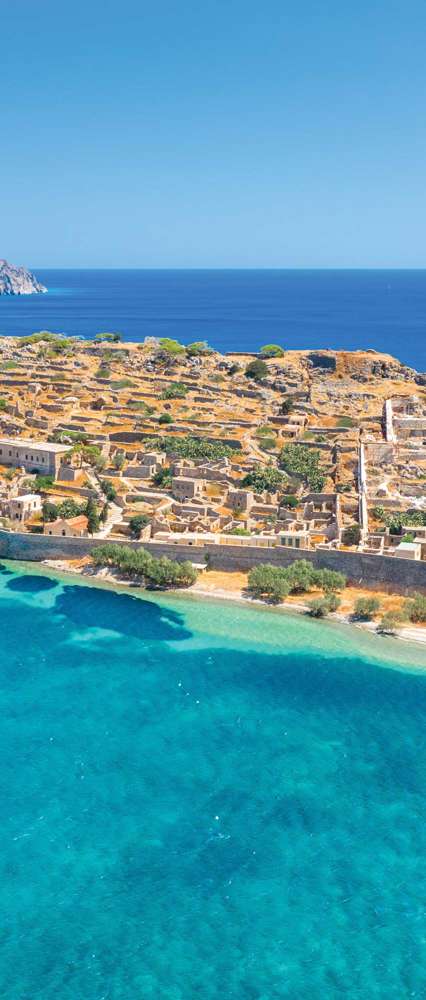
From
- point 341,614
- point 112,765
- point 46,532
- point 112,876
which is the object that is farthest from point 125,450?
point 112,876

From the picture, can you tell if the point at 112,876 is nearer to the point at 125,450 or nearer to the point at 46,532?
the point at 46,532

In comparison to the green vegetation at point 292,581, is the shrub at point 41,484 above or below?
above

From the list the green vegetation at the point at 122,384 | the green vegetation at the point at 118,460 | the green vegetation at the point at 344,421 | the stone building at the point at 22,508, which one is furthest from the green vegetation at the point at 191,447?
the green vegetation at the point at 122,384

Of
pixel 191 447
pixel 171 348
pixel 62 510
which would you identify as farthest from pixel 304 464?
pixel 171 348

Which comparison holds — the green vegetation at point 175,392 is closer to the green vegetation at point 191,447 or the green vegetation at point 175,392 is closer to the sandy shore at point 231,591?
the green vegetation at point 191,447

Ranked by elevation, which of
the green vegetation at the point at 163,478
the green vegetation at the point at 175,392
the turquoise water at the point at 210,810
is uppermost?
the green vegetation at the point at 175,392

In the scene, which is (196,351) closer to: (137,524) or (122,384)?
(122,384)

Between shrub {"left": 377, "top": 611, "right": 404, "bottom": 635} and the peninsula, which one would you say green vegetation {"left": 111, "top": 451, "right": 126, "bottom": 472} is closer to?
the peninsula
